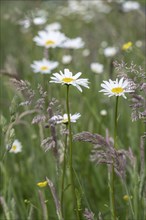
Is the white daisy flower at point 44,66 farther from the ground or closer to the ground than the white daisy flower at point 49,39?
closer to the ground

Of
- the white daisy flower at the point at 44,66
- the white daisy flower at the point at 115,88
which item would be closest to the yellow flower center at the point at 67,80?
the white daisy flower at the point at 115,88

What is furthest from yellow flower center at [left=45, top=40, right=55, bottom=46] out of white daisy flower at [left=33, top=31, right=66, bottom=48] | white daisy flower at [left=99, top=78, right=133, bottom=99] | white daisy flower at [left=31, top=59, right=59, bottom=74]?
white daisy flower at [left=99, top=78, right=133, bottom=99]

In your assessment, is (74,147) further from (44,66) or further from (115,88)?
(115,88)

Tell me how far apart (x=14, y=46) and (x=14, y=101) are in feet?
13.7

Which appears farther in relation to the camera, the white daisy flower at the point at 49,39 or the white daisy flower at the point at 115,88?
the white daisy flower at the point at 49,39

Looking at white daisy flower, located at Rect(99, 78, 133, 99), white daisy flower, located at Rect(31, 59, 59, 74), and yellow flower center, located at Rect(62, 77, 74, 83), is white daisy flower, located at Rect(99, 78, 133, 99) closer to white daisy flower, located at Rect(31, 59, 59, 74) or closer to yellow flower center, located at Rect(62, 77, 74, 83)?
yellow flower center, located at Rect(62, 77, 74, 83)

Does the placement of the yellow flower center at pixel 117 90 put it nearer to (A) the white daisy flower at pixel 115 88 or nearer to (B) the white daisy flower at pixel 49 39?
(A) the white daisy flower at pixel 115 88

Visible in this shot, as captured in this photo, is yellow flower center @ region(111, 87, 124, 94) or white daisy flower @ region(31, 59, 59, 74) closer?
yellow flower center @ region(111, 87, 124, 94)

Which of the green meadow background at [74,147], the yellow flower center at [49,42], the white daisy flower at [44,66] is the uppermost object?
the yellow flower center at [49,42]

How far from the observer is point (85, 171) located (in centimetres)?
243

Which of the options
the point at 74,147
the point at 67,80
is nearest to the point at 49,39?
the point at 74,147

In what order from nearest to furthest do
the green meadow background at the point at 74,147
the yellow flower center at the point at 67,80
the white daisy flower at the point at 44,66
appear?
the yellow flower center at the point at 67,80 < the green meadow background at the point at 74,147 < the white daisy flower at the point at 44,66

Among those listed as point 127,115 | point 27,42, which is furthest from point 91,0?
point 127,115

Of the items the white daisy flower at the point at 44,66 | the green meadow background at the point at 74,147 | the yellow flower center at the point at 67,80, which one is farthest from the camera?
the white daisy flower at the point at 44,66
